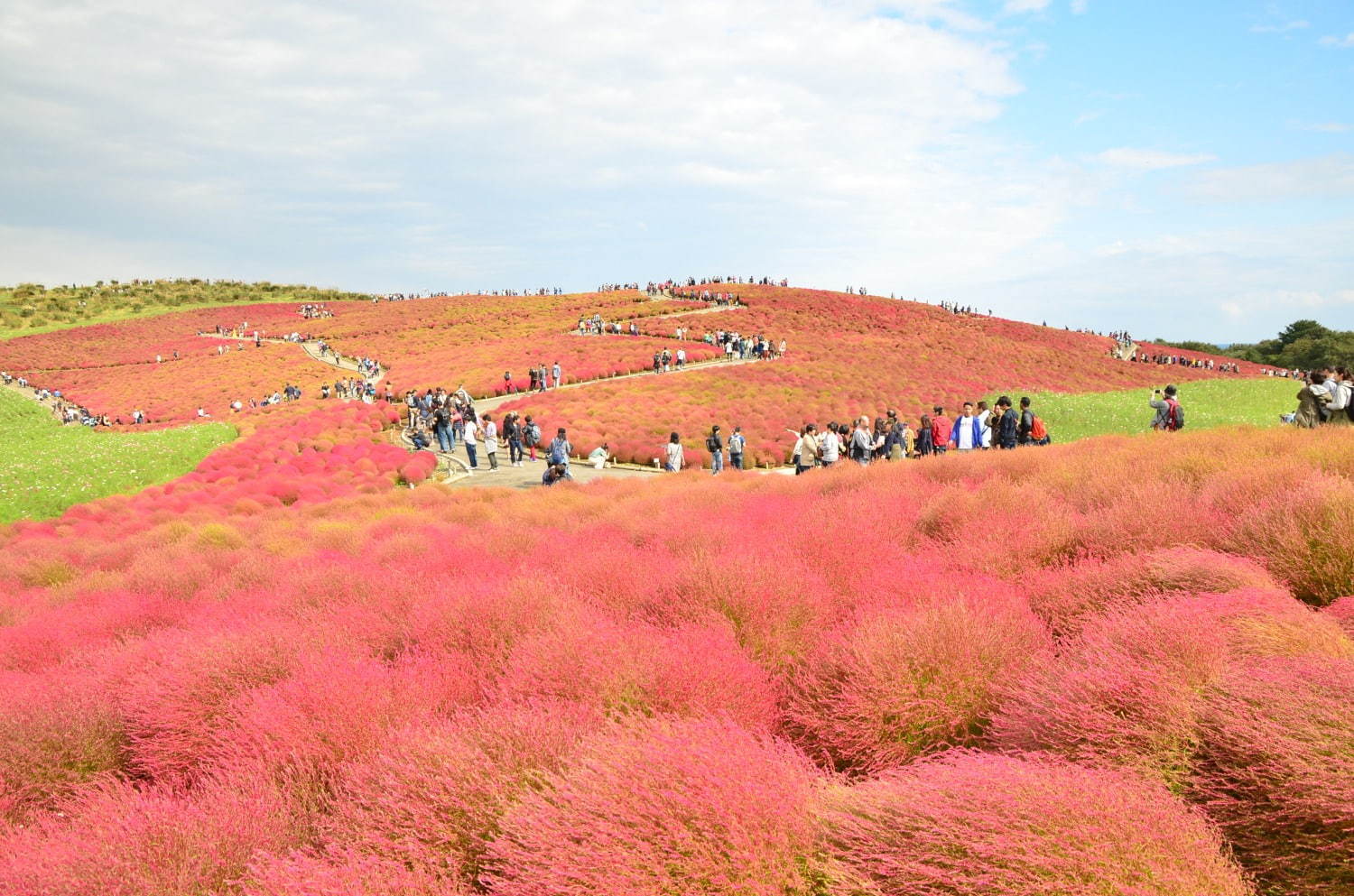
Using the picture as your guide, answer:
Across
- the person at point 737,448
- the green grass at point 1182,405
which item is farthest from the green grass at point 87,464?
the green grass at point 1182,405

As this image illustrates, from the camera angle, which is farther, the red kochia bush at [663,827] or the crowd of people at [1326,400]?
the crowd of people at [1326,400]

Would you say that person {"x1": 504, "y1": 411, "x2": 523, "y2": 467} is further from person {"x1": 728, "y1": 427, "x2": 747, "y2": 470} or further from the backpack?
the backpack

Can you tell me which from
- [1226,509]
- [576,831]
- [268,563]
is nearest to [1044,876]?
[576,831]

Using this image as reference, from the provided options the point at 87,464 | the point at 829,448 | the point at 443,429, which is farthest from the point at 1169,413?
the point at 87,464

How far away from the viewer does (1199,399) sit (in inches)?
1337

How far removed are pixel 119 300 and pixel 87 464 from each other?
93776 millimetres

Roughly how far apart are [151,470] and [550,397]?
13.7 m

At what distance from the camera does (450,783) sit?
9.27 feet

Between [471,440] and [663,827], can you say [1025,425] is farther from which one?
[663,827]

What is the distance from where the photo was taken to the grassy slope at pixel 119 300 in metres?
78.8

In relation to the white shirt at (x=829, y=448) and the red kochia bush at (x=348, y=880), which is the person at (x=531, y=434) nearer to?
the white shirt at (x=829, y=448)

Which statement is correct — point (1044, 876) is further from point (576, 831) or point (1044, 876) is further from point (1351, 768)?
point (576, 831)

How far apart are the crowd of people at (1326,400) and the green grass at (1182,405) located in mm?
11772

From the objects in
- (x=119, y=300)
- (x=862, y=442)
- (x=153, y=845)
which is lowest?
(x=153, y=845)
